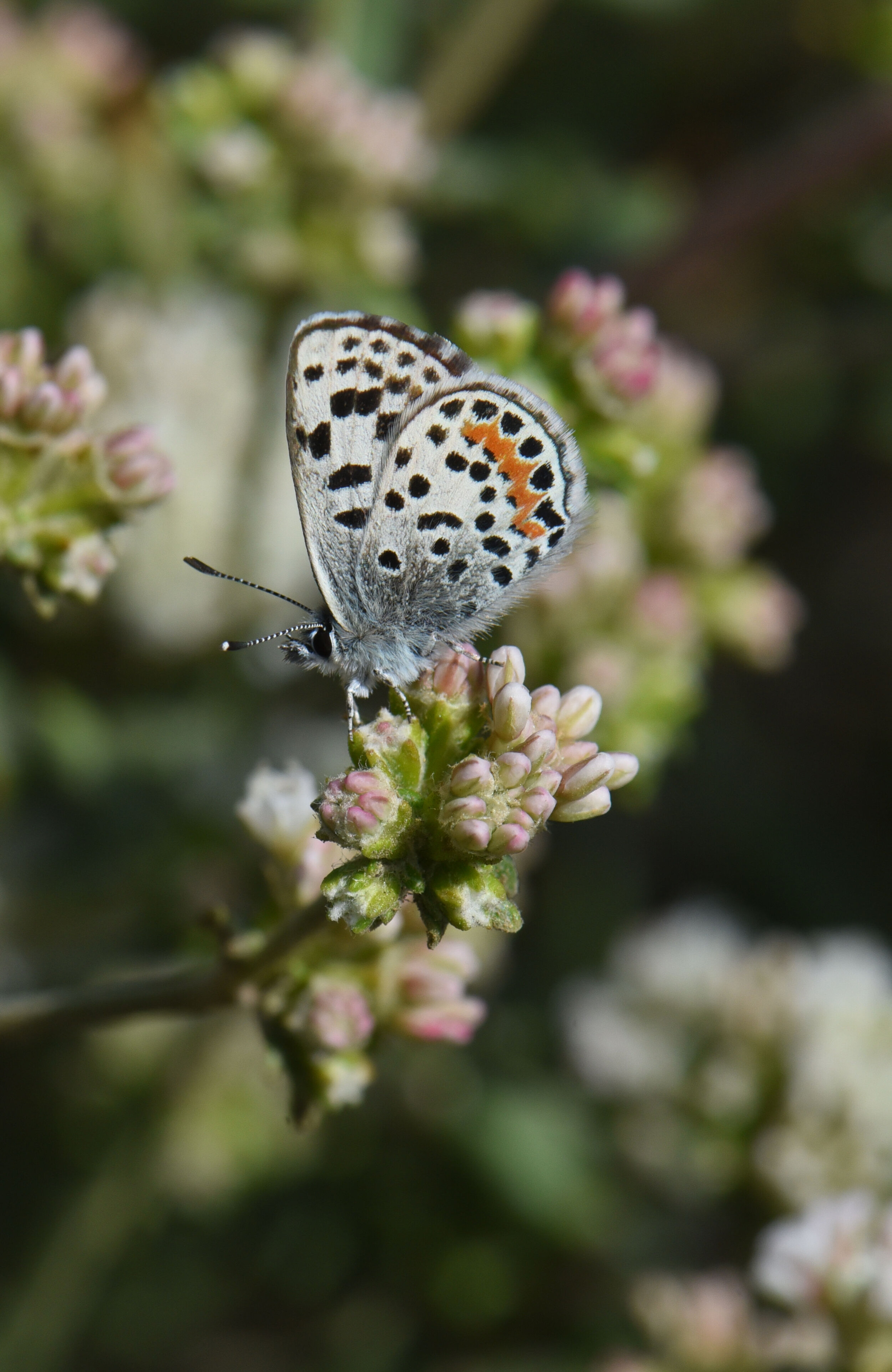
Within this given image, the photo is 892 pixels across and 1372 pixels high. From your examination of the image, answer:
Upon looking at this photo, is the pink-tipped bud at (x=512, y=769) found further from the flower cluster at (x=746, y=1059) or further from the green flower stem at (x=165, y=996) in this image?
the flower cluster at (x=746, y=1059)

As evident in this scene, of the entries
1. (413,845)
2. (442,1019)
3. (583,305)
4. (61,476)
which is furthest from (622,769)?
(583,305)

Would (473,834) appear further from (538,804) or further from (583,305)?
(583,305)

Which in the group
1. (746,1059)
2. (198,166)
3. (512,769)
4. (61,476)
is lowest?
(512,769)

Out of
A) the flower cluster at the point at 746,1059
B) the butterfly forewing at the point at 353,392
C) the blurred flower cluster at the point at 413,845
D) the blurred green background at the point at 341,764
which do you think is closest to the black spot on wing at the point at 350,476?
the butterfly forewing at the point at 353,392

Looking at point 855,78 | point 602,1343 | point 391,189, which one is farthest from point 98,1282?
point 855,78

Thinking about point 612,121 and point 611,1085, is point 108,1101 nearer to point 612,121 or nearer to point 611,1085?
point 611,1085
